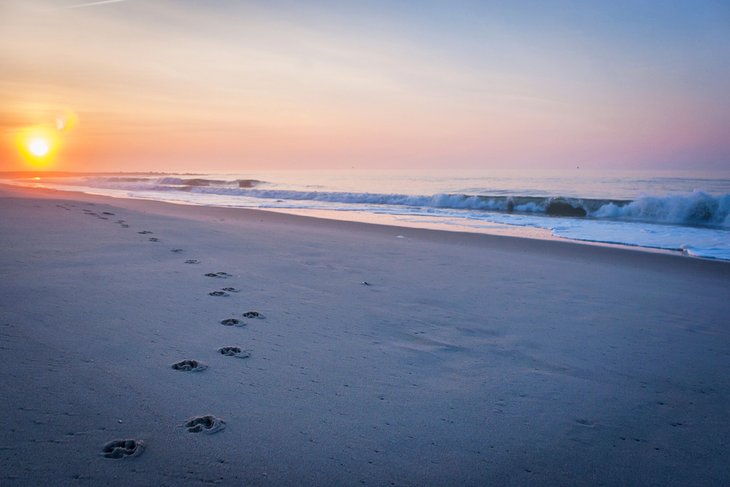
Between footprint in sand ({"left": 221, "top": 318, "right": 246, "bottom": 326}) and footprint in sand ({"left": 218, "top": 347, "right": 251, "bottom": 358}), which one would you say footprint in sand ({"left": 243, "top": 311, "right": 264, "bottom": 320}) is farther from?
Answer: footprint in sand ({"left": 218, "top": 347, "right": 251, "bottom": 358})

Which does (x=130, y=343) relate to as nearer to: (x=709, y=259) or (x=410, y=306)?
(x=410, y=306)

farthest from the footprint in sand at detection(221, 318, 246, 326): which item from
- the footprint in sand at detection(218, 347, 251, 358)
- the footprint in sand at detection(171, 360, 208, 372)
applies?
the footprint in sand at detection(171, 360, 208, 372)

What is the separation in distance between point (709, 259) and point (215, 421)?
943cm

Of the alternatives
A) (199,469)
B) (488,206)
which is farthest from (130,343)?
(488,206)

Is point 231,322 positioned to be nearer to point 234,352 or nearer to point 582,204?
point 234,352

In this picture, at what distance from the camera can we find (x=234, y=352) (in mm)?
3154

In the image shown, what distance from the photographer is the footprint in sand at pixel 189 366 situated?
2.83m

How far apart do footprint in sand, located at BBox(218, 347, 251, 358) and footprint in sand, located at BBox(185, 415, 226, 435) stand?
0.80 m

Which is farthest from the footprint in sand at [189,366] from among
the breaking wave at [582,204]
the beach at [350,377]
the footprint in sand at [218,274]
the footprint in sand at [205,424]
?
the breaking wave at [582,204]

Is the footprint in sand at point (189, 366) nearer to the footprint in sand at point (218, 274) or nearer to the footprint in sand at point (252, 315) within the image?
the footprint in sand at point (252, 315)

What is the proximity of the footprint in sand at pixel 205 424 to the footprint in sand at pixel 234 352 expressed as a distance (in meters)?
0.80

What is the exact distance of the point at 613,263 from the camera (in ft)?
25.8

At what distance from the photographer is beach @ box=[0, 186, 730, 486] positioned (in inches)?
81.5

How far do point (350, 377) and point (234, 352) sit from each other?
0.82 metres
